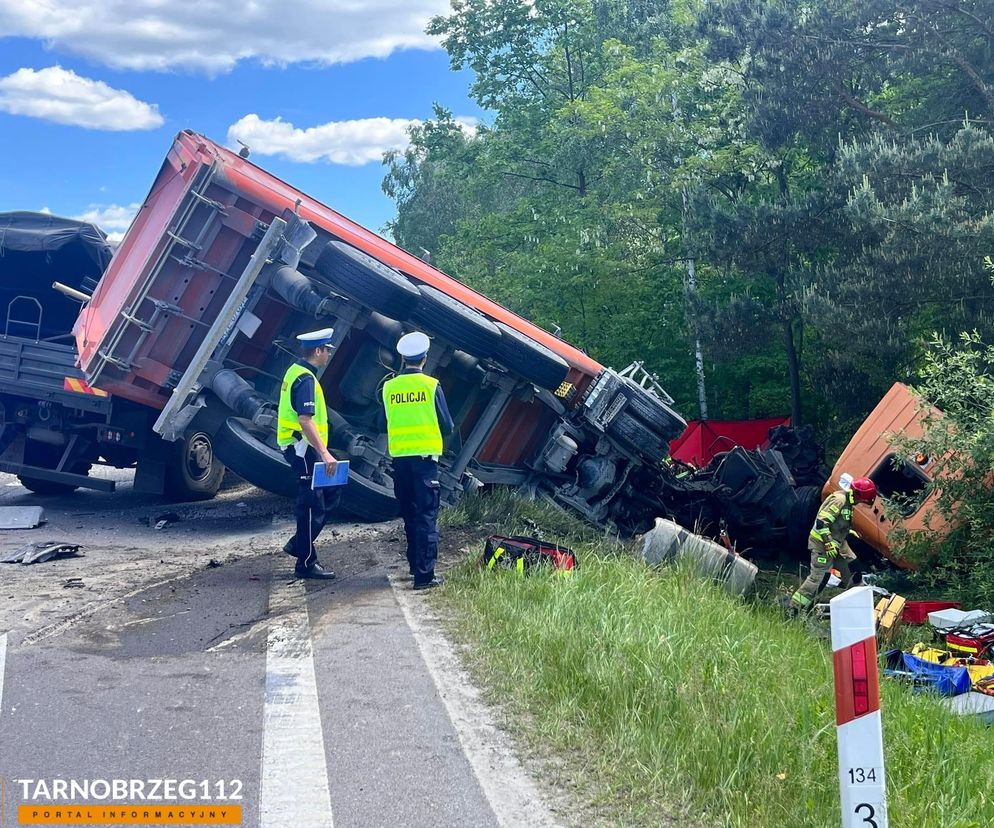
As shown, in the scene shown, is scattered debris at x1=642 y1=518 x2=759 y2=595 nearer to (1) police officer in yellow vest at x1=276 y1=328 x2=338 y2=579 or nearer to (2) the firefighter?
(2) the firefighter

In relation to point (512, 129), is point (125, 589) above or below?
below

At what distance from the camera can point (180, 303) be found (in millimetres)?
7676

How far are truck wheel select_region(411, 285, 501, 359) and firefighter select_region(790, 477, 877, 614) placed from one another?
9.48ft

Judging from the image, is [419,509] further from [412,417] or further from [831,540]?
[831,540]

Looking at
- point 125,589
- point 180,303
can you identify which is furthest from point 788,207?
point 125,589

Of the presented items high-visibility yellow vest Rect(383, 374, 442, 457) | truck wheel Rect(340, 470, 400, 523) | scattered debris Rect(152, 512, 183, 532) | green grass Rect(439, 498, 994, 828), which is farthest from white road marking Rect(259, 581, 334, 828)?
scattered debris Rect(152, 512, 183, 532)

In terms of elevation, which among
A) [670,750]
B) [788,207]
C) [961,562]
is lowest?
[670,750]

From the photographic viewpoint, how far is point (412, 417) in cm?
595

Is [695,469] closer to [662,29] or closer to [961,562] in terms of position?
[961,562]

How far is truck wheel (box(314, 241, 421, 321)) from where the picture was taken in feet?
23.9

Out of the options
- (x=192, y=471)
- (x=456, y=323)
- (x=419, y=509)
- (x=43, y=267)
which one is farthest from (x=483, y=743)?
(x=43, y=267)

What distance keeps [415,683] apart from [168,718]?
0.95 metres

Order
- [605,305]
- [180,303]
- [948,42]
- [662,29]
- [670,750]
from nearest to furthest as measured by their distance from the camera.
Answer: [670,750], [180,303], [948,42], [605,305], [662,29]

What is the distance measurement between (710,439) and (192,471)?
8.18 m
